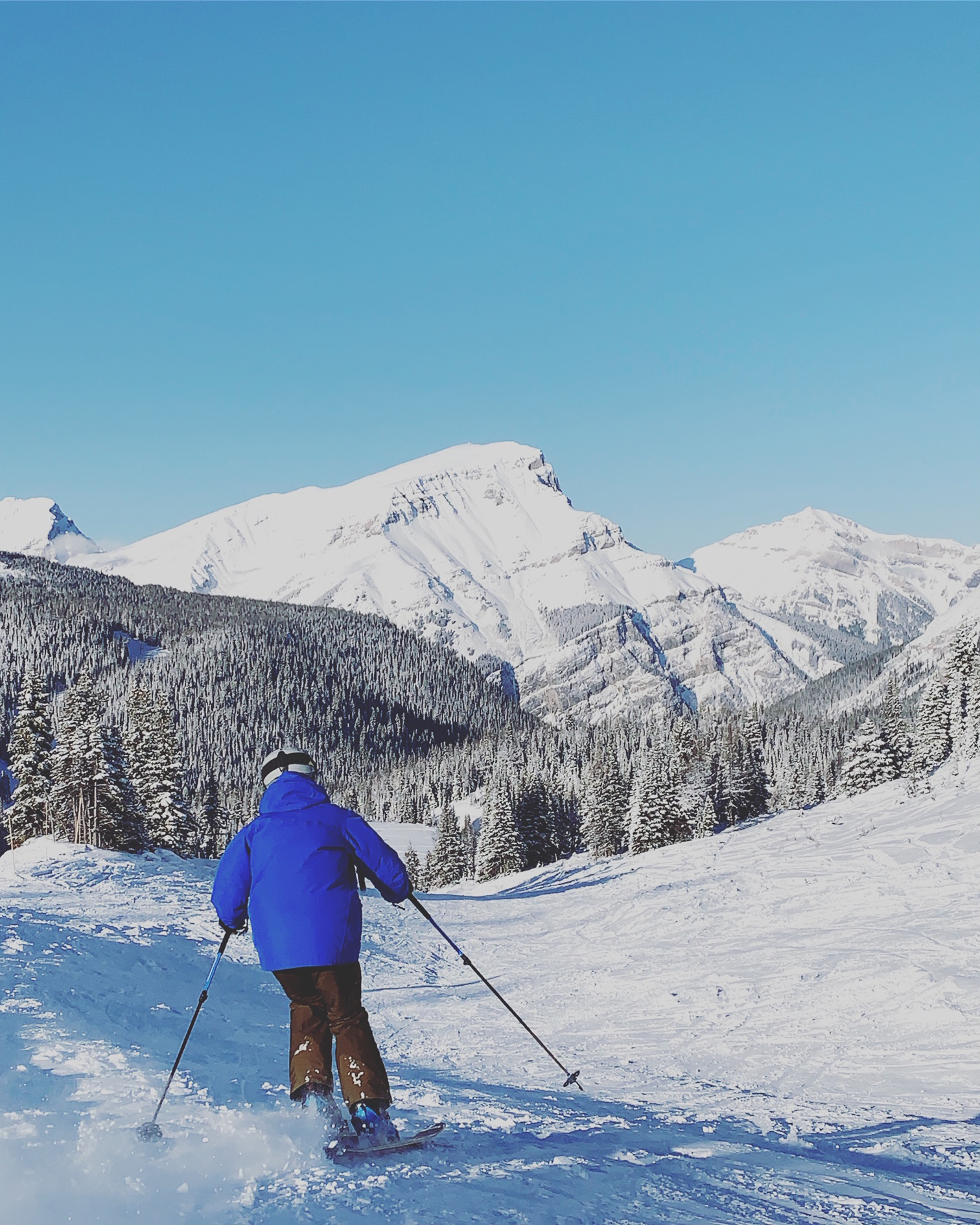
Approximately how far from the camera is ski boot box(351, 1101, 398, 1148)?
564 cm

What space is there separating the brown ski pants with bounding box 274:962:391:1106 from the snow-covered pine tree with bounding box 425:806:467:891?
234 ft

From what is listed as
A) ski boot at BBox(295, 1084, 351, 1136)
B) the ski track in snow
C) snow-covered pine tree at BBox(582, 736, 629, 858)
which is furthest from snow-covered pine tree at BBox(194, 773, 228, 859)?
ski boot at BBox(295, 1084, 351, 1136)

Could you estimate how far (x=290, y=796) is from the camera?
6.20 meters

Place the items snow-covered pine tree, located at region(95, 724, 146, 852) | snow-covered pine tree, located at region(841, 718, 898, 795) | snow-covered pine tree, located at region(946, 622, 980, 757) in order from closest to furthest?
snow-covered pine tree, located at region(95, 724, 146, 852) → snow-covered pine tree, located at region(946, 622, 980, 757) → snow-covered pine tree, located at region(841, 718, 898, 795)

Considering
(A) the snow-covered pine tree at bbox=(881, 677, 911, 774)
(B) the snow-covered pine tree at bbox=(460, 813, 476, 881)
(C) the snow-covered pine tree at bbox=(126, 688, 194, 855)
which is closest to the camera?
(C) the snow-covered pine tree at bbox=(126, 688, 194, 855)

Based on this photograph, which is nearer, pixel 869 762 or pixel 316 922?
pixel 316 922

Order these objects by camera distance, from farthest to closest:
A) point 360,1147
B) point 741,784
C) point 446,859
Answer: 1. point 446,859
2. point 741,784
3. point 360,1147

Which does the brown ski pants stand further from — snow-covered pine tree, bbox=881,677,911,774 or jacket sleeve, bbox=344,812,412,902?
snow-covered pine tree, bbox=881,677,911,774

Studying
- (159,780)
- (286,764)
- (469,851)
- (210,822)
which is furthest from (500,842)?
(286,764)

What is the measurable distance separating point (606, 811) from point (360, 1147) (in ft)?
202

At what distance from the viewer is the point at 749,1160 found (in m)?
6.38

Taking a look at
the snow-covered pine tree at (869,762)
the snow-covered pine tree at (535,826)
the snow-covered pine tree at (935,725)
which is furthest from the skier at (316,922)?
the snow-covered pine tree at (535,826)

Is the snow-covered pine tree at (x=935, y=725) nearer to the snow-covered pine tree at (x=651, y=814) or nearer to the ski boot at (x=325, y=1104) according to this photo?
A: the snow-covered pine tree at (x=651, y=814)

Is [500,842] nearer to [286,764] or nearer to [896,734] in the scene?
[896,734]
